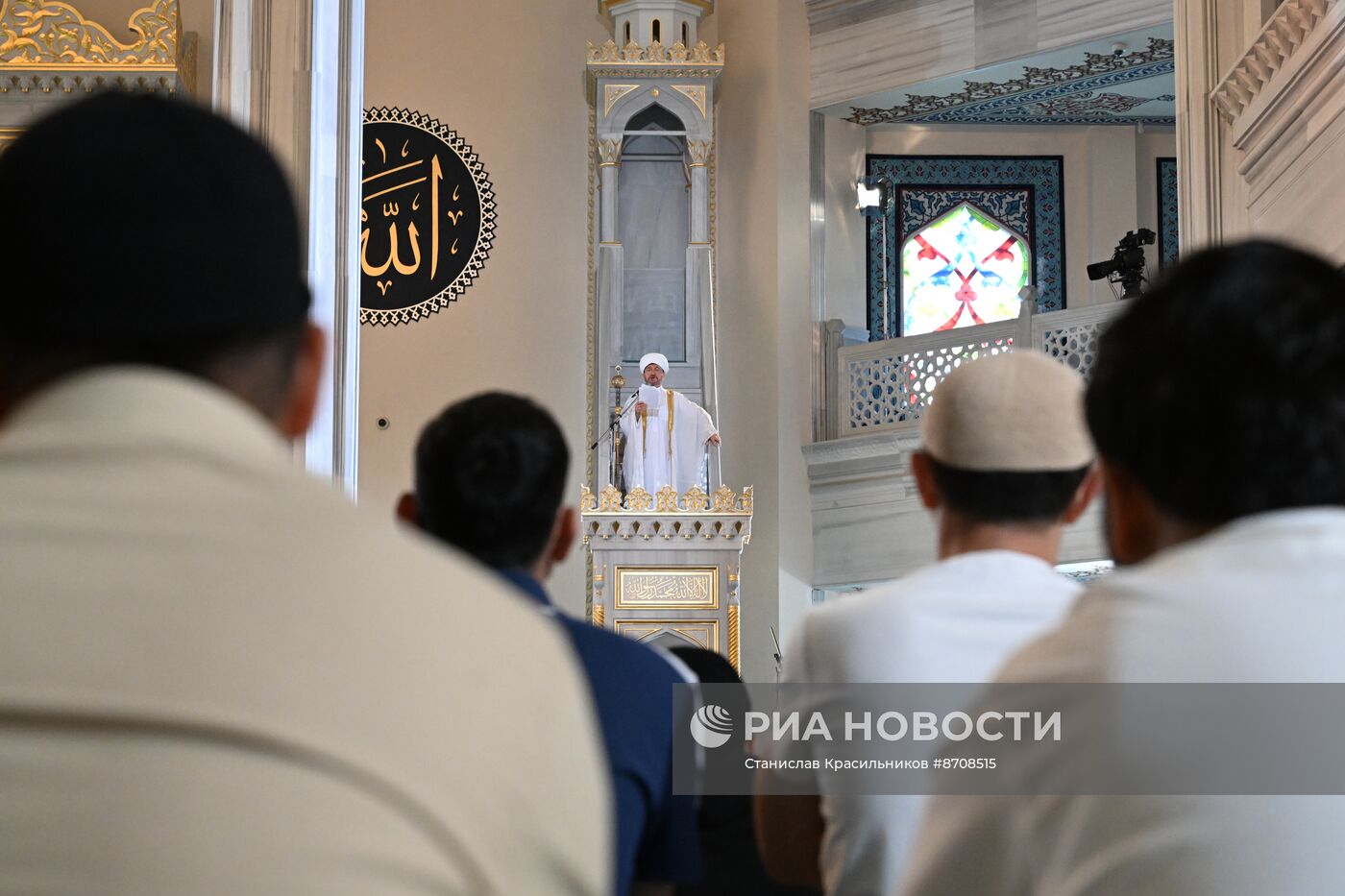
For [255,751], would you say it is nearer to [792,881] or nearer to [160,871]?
[160,871]

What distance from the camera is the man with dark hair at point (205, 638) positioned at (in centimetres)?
63

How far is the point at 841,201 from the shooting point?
11594 mm

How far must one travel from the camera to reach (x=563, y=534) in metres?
1.89

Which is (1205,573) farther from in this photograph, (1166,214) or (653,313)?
(1166,214)

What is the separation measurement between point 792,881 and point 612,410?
8624mm

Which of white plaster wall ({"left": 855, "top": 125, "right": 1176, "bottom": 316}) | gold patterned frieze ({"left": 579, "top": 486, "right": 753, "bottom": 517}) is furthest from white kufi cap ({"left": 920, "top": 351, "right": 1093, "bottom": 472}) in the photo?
white plaster wall ({"left": 855, "top": 125, "right": 1176, "bottom": 316})

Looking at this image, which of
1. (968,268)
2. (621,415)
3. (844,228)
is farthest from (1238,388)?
(968,268)

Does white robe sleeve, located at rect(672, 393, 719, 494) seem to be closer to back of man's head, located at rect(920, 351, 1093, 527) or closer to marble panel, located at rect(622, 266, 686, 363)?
marble panel, located at rect(622, 266, 686, 363)

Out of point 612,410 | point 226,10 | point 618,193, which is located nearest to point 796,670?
point 226,10

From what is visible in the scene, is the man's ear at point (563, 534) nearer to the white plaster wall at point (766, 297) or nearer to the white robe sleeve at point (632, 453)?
the white robe sleeve at point (632, 453)

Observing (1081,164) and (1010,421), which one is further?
(1081,164)

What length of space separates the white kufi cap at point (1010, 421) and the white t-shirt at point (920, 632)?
0.10 meters

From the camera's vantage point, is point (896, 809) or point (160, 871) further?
point (896, 809)

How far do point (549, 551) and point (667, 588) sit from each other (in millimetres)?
7631
